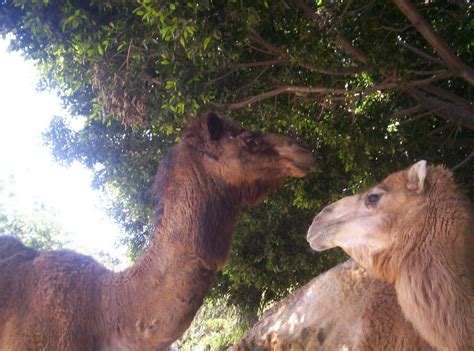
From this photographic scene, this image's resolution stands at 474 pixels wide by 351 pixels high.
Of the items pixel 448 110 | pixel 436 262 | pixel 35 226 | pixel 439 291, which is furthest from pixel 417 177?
pixel 35 226

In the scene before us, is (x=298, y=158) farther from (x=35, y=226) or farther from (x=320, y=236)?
(x=35, y=226)

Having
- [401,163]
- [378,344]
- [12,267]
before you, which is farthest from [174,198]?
[401,163]

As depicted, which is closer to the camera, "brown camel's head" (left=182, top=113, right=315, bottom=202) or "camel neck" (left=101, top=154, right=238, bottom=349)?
"camel neck" (left=101, top=154, right=238, bottom=349)

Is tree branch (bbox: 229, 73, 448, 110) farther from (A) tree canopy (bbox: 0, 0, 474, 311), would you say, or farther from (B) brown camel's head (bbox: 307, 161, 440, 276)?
(B) brown camel's head (bbox: 307, 161, 440, 276)

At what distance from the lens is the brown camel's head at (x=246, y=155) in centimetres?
478

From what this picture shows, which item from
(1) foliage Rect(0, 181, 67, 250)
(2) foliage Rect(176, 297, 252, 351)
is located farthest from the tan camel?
(1) foliage Rect(0, 181, 67, 250)

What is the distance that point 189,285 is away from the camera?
4.37 m

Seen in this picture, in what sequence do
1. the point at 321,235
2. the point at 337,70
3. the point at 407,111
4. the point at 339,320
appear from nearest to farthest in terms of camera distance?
the point at 321,235 < the point at 339,320 < the point at 337,70 < the point at 407,111

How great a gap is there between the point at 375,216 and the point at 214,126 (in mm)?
1548

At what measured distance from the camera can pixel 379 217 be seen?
4.48m

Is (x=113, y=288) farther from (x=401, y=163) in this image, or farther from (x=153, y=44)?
(x=401, y=163)

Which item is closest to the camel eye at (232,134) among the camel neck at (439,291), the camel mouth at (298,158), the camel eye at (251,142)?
the camel eye at (251,142)

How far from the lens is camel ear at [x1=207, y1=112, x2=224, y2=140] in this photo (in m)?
4.78

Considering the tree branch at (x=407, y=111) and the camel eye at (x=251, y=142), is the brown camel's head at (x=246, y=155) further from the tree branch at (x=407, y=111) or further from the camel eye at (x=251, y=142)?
the tree branch at (x=407, y=111)
